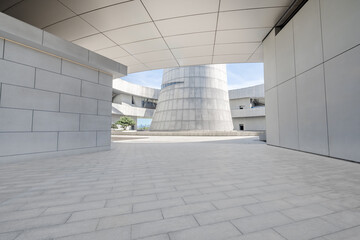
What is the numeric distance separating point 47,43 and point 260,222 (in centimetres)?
748

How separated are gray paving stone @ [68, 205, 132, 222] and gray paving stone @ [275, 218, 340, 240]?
1.75m

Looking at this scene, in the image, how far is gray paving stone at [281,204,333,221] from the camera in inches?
78.5

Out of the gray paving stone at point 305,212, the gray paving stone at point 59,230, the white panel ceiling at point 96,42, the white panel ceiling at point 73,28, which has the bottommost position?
the gray paving stone at point 59,230

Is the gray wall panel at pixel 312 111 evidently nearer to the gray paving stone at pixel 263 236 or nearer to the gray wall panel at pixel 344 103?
the gray wall panel at pixel 344 103

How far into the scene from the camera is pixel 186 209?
2.19 meters

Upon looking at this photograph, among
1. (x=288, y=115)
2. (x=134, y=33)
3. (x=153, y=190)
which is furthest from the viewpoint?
(x=134, y=33)

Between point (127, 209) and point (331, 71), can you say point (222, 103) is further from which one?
point (127, 209)

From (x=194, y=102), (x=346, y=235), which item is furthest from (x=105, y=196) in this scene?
(x=194, y=102)

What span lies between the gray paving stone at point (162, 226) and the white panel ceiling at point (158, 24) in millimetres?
7150

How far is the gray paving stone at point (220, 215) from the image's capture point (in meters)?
1.92

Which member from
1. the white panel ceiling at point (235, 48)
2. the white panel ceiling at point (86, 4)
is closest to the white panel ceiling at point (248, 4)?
the white panel ceiling at point (235, 48)

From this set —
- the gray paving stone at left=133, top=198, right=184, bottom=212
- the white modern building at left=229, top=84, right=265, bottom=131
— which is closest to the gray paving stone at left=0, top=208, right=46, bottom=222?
the gray paving stone at left=133, top=198, right=184, bottom=212

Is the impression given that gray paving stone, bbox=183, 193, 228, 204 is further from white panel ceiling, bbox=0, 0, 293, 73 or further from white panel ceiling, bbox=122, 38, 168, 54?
A: white panel ceiling, bbox=122, 38, 168, 54

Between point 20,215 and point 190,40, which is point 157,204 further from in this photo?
point 190,40
